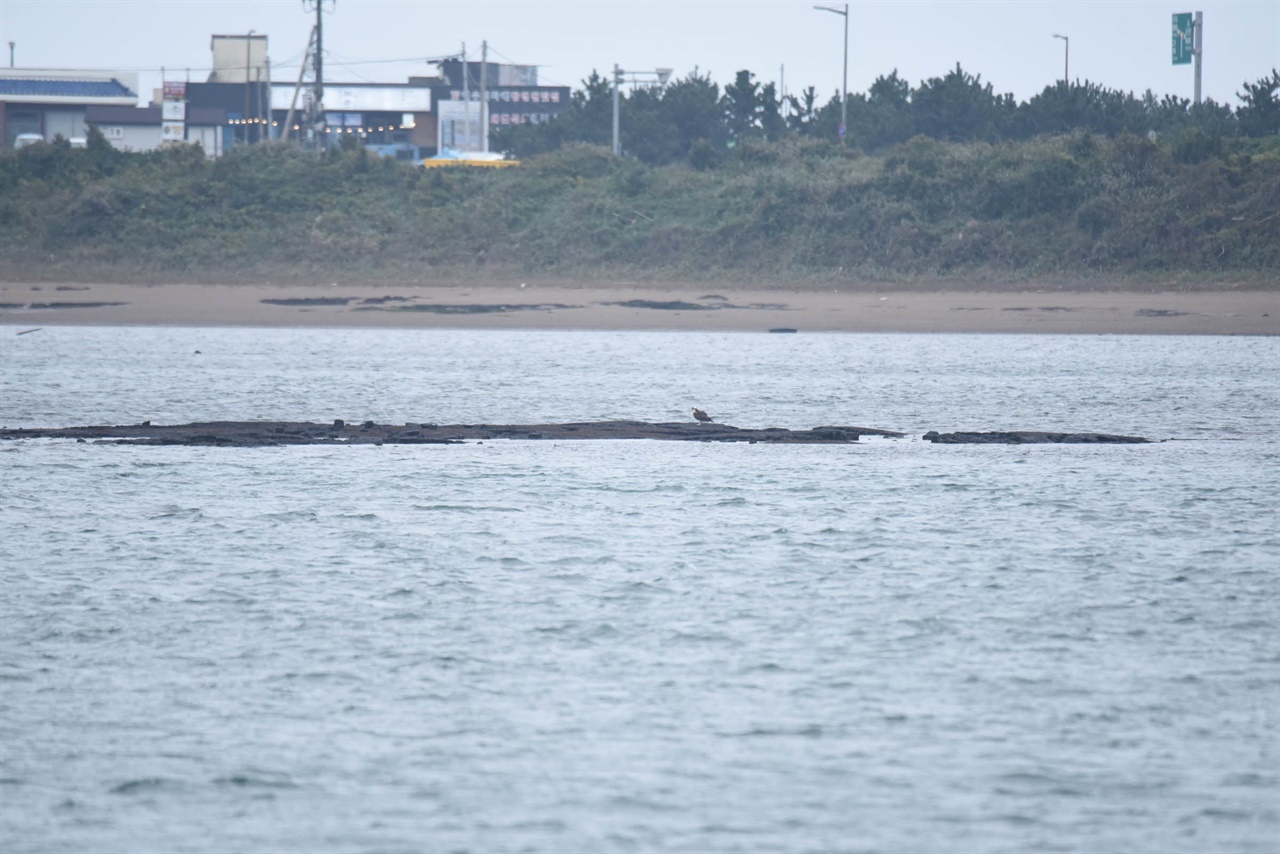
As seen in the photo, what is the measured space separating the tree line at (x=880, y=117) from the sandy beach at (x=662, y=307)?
9.36 metres

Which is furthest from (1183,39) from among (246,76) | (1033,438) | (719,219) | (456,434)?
(246,76)

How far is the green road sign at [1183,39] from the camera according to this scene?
47.3 metres

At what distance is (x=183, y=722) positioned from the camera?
7.80m

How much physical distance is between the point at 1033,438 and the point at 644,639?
30.3 ft

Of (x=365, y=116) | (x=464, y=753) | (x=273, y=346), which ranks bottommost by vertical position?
(x=464, y=753)

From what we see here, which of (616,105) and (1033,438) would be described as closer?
(1033,438)

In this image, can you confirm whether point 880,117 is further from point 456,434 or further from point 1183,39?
point 456,434

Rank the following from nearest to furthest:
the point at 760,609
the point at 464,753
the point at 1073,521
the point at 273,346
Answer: the point at 464,753 → the point at 760,609 → the point at 1073,521 → the point at 273,346

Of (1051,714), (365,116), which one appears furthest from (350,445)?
(365,116)

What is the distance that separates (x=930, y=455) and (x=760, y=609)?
6771 mm

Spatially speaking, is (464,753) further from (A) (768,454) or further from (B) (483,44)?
(B) (483,44)

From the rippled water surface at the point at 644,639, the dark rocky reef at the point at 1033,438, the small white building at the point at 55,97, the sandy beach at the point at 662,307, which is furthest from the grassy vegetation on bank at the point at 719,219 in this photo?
the small white building at the point at 55,97

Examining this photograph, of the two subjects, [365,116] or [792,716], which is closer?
[792,716]

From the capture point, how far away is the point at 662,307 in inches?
1265
